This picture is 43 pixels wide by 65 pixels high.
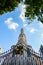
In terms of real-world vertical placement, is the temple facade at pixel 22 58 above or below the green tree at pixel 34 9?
above

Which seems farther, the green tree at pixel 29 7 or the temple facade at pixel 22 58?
the temple facade at pixel 22 58

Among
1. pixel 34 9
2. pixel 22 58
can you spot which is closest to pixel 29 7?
pixel 34 9

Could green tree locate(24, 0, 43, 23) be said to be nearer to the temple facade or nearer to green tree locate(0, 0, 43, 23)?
green tree locate(0, 0, 43, 23)

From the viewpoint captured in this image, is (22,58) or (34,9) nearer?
(34,9)

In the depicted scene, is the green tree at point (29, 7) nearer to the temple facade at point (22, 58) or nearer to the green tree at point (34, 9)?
the green tree at point (34, 9)

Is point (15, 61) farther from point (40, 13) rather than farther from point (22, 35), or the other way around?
point (40, 13)

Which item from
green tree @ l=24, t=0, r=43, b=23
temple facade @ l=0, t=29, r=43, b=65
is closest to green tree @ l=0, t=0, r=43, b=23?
green tree @ l=24, t=0, r=43, b=23

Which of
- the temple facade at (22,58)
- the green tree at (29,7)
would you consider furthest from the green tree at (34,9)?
the temple facade at (22,58)

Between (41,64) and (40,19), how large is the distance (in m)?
46.9

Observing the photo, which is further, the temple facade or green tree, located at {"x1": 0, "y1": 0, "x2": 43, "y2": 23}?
the temple facade

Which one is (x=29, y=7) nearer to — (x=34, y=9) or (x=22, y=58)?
(x=34, y=9)

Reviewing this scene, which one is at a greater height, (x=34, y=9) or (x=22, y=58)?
(x=22, y=58)

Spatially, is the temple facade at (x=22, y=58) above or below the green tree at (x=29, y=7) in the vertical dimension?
above

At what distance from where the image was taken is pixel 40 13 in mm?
12977
